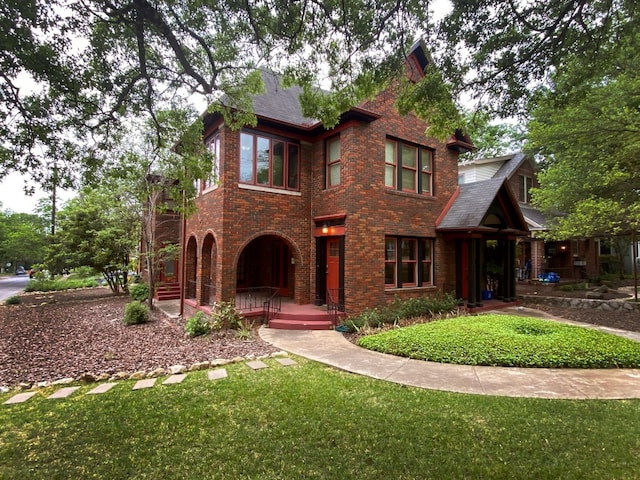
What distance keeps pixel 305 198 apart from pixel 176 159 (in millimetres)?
4611

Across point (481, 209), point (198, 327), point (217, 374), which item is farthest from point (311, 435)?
point (481, 209)

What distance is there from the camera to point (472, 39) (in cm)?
552

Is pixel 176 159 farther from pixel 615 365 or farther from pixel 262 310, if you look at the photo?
pixel 615 365

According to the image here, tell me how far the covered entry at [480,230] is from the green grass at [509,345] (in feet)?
12.6

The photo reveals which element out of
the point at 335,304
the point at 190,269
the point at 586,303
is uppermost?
the point at 190,269

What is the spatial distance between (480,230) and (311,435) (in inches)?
384

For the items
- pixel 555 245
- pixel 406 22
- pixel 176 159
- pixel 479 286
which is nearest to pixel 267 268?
pixel 176 159

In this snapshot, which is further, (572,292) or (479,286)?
(572,292)

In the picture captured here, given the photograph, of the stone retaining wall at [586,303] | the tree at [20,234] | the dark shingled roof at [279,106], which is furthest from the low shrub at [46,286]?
the stone retaining wall at [586,303]

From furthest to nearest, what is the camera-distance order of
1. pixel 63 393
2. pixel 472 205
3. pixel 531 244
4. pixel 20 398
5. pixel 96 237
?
pixel 531 244, pixel 96 237, pixel 472 205, pixel 63 393, pixel 20 398

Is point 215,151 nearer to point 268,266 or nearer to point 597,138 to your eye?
point 268,266

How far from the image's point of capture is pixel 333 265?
11.1 m

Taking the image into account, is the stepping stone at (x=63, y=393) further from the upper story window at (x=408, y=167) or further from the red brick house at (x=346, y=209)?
the upper story window at (x=408, y=167)

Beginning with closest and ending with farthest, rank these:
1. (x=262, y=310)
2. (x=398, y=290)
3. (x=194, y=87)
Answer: (x=194, y=87), (x=262, y=310), (x=398, y=290)
